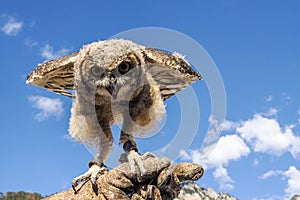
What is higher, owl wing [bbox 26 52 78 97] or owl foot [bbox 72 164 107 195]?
owl wing [bbox 26 52 78 97]

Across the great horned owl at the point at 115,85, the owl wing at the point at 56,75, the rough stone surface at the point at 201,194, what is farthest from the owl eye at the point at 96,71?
the rough stone surface at the point at 201,194

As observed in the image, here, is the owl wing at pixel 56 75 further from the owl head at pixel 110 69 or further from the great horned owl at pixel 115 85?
the owl head at pixel 110 69

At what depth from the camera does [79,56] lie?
7508mm

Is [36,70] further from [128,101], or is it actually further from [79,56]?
[128,101]

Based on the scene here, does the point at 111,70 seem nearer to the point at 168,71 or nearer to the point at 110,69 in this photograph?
the point at 110,69

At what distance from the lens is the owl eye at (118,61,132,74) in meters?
7.21

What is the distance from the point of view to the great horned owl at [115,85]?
7203mm

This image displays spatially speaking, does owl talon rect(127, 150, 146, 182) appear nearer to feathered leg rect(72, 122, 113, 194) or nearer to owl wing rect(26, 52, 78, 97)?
feathered leg rect(72, 122, 113, 194)

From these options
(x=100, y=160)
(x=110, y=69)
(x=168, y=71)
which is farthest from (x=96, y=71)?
(x=100, y=160)

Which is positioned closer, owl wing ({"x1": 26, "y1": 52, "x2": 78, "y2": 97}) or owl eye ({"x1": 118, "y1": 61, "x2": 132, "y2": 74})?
owl eye ({"x1": 118, "y1": 61, "x2": 132, "y2": 74})

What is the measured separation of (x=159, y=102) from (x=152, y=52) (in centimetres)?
84

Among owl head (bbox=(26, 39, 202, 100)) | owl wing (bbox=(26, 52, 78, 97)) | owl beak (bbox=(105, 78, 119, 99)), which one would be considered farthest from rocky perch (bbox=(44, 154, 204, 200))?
owl wing (bbox=(26, 52, 78, 97))

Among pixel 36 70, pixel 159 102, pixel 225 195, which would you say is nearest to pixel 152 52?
pixel 159 102

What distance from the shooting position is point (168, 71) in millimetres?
8141
